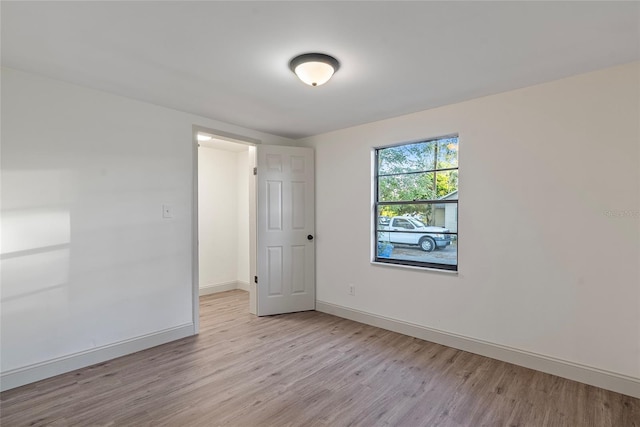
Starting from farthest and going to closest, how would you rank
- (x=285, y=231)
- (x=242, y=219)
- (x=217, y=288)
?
(x=242, y=219) < (x=217, y=288) < (x=285, y=231)

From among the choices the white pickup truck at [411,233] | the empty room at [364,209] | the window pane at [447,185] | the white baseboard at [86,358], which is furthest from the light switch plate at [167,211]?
the window pane at [447,185]

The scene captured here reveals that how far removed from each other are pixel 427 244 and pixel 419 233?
14 centimetres

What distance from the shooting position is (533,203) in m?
2.58

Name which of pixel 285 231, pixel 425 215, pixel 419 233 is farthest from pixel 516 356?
pixel 285 231

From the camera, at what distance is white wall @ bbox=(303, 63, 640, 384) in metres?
2.23

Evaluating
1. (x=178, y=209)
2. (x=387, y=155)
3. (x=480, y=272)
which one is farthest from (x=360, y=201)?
(x=178, y=209)

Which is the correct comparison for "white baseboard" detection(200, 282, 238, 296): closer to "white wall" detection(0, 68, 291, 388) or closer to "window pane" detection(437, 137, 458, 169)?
"white wall" detection(0, 68, 291, 388)

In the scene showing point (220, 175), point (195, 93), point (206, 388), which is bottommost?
point (206, 388)

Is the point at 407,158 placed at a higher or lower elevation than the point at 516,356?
higher

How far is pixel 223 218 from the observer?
5.24 metres

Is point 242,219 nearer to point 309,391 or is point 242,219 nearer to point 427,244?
point 427,244

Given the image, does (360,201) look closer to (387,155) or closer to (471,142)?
(387,155)

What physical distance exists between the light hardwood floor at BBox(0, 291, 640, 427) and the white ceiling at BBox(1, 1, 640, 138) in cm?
232

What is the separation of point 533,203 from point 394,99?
→ 1.48 m
